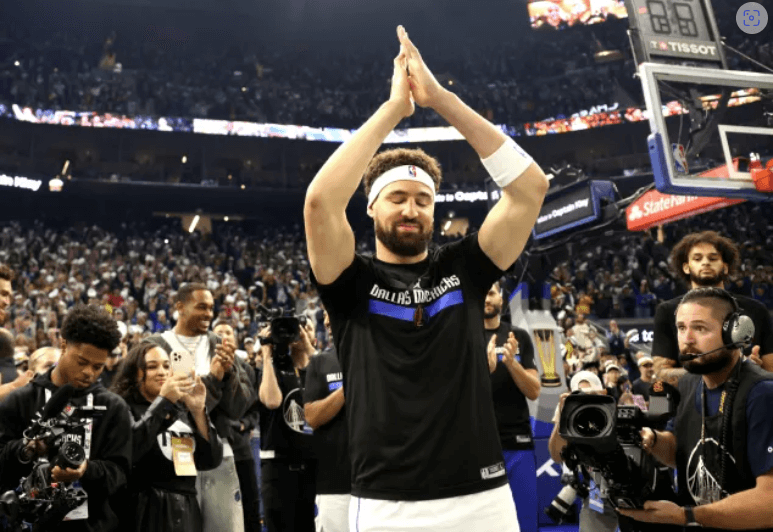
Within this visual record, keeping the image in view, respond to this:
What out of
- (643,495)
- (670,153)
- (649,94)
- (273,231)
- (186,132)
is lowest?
(643,495)

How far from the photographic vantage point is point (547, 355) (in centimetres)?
797

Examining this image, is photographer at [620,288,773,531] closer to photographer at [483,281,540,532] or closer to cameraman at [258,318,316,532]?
photographer at [483,281,540,532]

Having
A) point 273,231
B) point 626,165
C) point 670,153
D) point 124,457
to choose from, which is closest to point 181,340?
point 124,457

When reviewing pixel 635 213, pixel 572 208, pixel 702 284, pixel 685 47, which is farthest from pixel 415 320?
pixel 635 213

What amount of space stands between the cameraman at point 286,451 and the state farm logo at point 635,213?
23.7ft

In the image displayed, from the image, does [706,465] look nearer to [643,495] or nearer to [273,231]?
[643,495]

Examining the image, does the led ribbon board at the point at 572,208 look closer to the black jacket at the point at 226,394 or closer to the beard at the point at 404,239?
the black jacket at the point at 226,394

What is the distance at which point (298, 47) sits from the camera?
1455 inches

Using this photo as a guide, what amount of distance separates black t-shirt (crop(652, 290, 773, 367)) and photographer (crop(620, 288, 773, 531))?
99cm

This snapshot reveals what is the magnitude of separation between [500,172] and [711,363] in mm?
1250

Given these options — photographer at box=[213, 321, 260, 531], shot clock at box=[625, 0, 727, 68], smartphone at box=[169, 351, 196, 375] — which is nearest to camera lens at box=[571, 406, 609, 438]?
smartphone at box=[169, 351, 196, 375]

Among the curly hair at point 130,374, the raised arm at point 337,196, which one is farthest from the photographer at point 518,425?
the raised arm at point 337,196

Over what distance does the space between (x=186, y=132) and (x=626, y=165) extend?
17.7 meters

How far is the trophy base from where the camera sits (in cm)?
755
